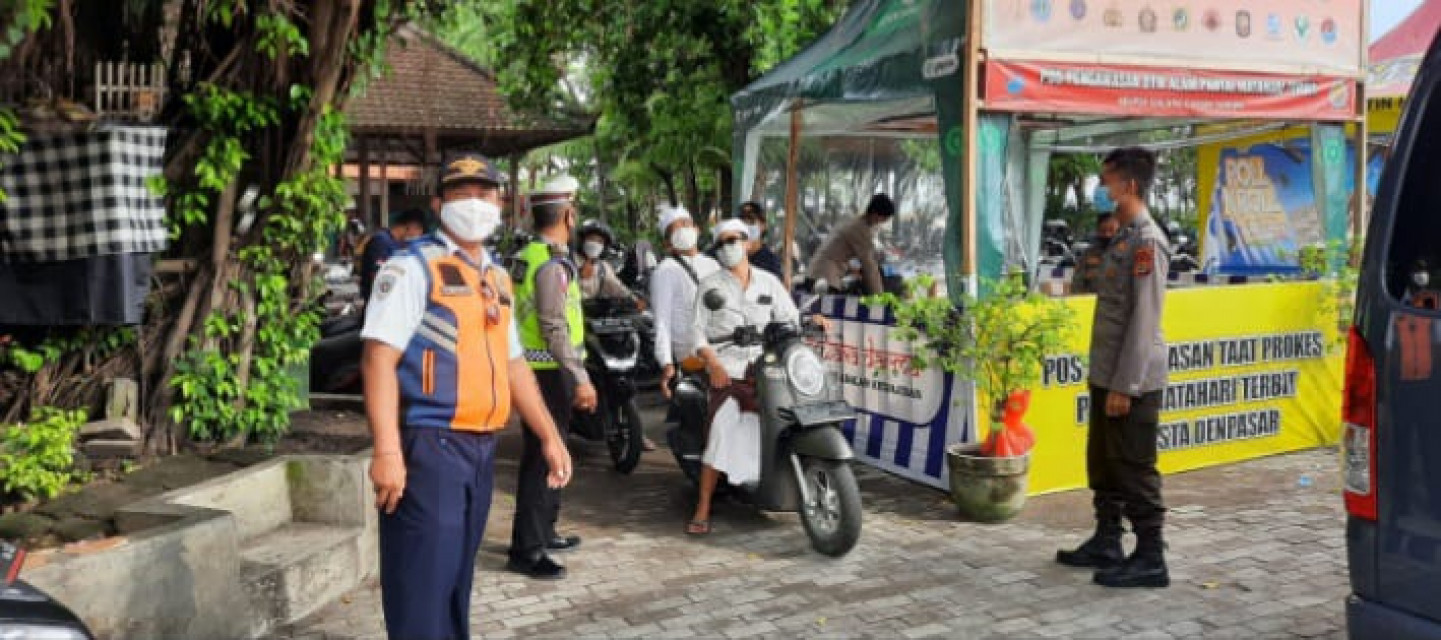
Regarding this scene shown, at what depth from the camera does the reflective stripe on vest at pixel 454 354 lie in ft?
→ 11.6

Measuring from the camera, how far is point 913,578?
5.48 m

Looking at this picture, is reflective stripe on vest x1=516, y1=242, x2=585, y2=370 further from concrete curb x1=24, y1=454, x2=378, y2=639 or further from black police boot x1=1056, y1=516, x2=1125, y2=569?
black police boot x1=1056, y1=516, x2=1125, y2=569

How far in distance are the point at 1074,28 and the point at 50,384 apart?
5.82 meters

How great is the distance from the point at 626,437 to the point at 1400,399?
5.40 metres

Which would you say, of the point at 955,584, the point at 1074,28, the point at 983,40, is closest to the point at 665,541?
the point at 955,584

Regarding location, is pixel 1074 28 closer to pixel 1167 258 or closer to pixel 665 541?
pixel 1167 258

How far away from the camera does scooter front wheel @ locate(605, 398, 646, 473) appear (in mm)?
7789

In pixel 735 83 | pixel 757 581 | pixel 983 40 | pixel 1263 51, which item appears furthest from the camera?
pixel 735 83

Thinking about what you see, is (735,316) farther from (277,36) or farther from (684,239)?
(277,36)

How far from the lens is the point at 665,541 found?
6180 millimetres

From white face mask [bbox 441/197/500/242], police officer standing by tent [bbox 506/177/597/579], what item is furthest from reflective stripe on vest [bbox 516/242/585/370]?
white face mask [bbox 441/197/500/242]

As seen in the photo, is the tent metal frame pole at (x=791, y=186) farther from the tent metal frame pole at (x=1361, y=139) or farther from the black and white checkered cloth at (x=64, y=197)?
the black and white checkered cloth at (x=64, y=197)

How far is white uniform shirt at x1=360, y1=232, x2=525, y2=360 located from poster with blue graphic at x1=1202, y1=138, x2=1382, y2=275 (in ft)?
25.6

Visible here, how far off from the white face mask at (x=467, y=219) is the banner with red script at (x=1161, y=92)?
12.4 ft
